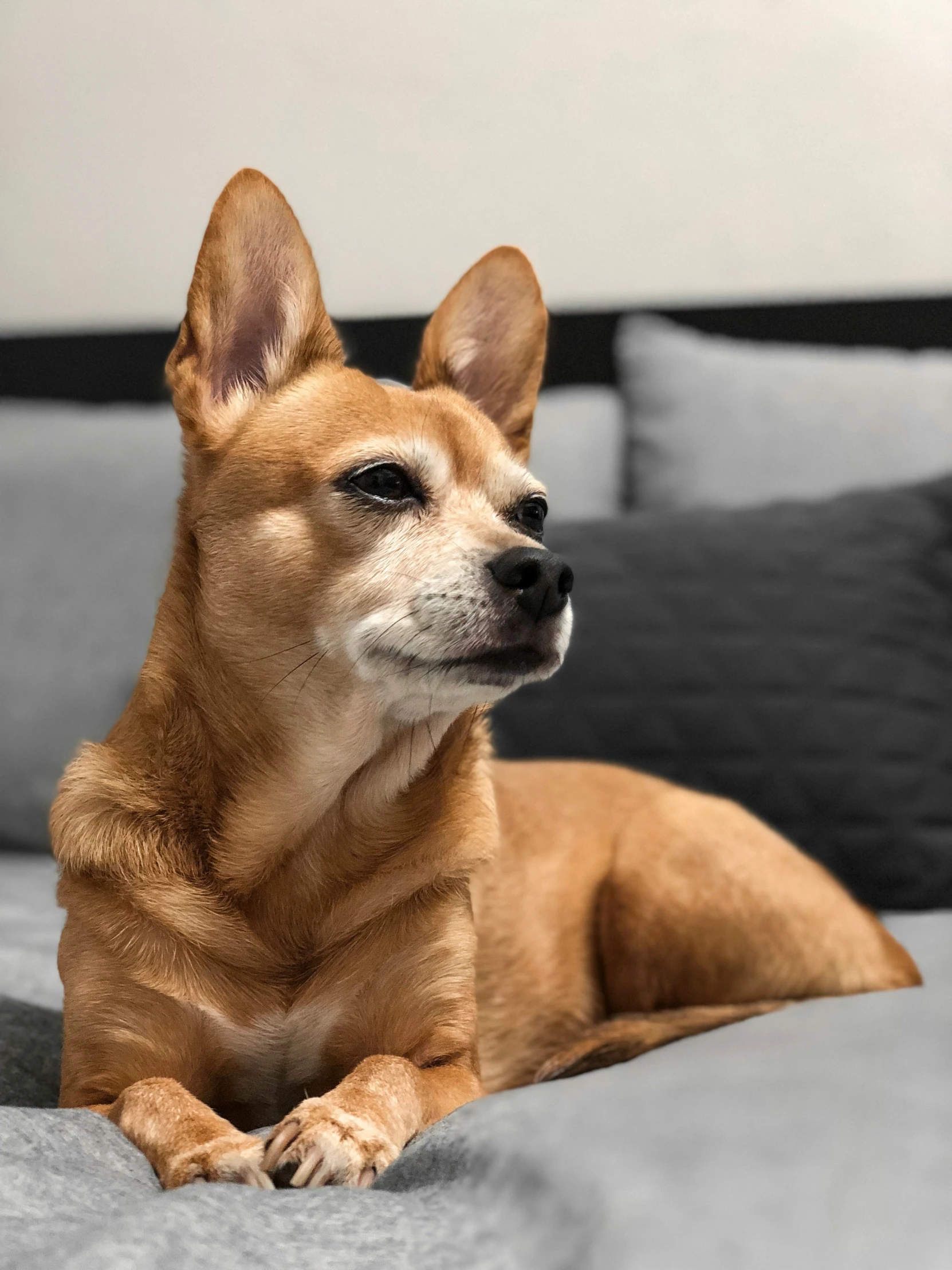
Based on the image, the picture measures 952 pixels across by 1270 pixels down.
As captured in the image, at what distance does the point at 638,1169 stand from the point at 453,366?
0.97 metres

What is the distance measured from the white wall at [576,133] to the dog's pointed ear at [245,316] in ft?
4.01

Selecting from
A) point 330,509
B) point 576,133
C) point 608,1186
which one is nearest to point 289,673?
point 330,509

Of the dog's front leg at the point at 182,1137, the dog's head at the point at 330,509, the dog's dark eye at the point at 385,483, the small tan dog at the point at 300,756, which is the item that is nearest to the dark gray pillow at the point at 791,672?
the small tan dog at the point at 300,756

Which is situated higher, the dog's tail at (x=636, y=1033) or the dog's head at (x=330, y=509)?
the dog's head at (x=330, y=509)

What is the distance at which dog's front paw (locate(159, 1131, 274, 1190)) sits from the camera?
0.73m

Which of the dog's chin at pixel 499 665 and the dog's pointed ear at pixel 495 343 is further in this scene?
the dog's pointed ear at pixel 495 343

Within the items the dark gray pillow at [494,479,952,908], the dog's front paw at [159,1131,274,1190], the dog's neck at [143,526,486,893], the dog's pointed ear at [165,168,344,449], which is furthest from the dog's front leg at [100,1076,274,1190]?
the dark gray pillow at [494,479,952,908]

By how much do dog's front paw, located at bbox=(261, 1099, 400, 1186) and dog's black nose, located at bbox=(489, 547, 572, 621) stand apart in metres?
0.44

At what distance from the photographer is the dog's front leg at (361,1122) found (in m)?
0.74

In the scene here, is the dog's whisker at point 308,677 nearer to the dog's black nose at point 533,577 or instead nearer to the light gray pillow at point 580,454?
the dog's black nose at point 533,577

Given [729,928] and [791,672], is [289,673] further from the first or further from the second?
[791,672]

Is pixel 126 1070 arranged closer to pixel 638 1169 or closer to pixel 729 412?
pixel 638 1169

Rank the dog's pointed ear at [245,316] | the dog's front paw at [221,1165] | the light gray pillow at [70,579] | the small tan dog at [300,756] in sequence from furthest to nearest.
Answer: the light gray pillow at [70,579], the dog's pointed ear at [245,316], the small tan dog at [300,756], the dog's front paw at [221,1165]

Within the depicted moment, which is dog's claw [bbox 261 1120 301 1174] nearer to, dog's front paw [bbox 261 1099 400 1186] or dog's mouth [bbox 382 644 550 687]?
dog's front paw [bbox 261 1099 400 1186]
